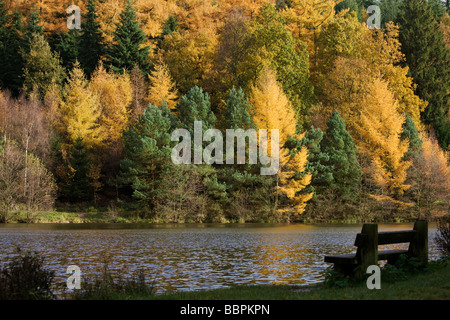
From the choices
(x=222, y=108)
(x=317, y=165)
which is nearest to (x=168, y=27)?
(x=222, y=108)

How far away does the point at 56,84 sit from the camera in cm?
6488

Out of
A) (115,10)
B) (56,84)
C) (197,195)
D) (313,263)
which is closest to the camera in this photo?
(313,263)

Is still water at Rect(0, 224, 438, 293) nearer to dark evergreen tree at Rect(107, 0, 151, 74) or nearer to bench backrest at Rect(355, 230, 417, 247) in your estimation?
bench backrest at Rect(355, 230, 417, 247)

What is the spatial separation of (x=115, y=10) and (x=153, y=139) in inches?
1284

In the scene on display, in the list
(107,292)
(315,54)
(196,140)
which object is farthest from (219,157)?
(107,292)

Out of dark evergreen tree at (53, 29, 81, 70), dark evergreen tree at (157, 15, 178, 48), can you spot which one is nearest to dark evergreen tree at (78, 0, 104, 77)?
dark evergreen tree at (53, 29, 81, 70)

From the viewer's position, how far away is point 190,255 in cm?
2320

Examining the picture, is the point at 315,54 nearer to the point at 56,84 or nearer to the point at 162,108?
the point at 162,108

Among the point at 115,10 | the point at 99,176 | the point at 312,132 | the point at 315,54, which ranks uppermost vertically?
the point at 115,10

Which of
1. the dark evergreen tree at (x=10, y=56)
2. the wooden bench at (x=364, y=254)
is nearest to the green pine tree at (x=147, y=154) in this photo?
the dark evergreen tree at (x=10, y=56)

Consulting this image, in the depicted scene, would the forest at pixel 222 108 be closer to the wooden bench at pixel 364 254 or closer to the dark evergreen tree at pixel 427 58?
the dark evergreen tree at pixel 427 58

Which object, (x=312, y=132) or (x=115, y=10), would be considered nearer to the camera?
(x=312, y=132)

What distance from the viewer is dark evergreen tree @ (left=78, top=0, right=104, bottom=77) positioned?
73438 millimetres

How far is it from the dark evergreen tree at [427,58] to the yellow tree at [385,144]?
2075 cm
